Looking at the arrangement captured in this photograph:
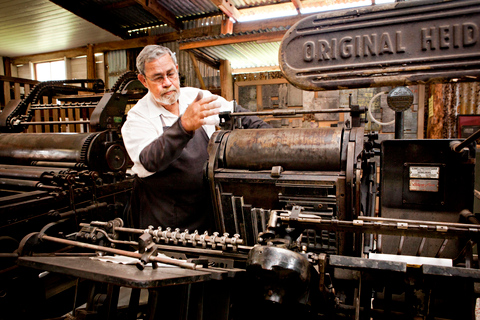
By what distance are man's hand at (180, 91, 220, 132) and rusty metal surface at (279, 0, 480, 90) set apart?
0.43m

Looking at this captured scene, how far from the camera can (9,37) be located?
6.15 m

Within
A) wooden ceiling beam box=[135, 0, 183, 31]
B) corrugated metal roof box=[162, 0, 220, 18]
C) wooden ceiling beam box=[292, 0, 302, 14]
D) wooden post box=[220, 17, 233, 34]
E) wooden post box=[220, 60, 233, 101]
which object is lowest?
wooden post box=[220, 60, 233, 101]

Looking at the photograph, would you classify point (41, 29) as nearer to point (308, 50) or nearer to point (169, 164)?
point (169, 164)

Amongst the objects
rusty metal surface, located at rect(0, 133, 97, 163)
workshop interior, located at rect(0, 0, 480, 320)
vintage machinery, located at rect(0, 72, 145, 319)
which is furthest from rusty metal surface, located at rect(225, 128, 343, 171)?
rusty metal surface, located at rect(0, 133, 97, 163)

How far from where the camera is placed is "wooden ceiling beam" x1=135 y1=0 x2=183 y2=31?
448cm

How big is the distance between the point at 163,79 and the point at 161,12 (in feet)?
11.8

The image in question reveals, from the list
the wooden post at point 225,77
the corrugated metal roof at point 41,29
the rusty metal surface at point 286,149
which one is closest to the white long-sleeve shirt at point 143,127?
the rusty metal surface at point 286,149

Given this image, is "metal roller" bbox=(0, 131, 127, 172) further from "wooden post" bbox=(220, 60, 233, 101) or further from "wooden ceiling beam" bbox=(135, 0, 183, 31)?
"wooden ceiling beam" bbox=(135, 0, 183, 31)

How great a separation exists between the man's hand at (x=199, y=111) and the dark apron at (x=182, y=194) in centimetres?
45

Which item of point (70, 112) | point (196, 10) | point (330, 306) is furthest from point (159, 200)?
point (196, 10)

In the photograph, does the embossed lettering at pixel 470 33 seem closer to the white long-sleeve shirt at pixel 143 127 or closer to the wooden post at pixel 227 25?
the white long-sleeve shirt at pixel 143 127

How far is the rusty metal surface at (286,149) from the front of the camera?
4.37 feet

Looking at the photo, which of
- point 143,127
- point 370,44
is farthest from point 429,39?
point 143,127

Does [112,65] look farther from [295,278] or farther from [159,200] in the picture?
[295,278]
